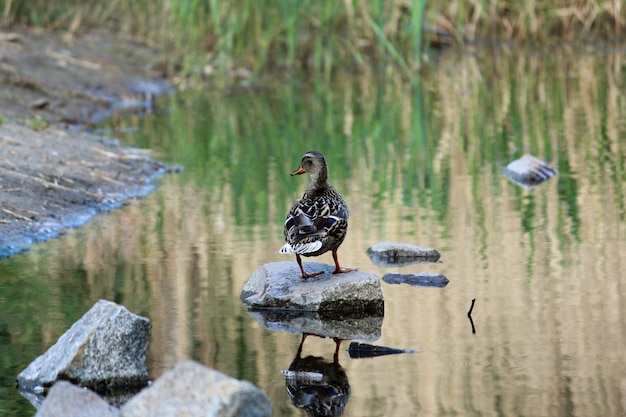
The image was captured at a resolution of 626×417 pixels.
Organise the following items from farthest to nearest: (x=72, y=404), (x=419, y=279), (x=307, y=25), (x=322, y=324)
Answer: (x=307, y=25) → (x=419, y=279) → (x=322, y=324) → (x=72, y=404)

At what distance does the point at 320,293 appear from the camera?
555 cm

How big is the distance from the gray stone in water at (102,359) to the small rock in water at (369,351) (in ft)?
2.91

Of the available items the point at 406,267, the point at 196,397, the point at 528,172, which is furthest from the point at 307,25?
the point at 196,397

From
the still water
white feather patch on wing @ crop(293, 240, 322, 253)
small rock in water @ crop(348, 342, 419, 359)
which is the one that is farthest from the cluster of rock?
white feather patch on wing @ crop(293, 240, 322, 253)

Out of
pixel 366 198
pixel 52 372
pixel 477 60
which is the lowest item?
pixel 52 372

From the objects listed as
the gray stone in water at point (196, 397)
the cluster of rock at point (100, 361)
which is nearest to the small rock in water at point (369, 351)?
the cluster of rock at point (100, 361)

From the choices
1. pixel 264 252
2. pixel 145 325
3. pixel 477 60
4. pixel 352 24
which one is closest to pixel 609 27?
pixel 477 60

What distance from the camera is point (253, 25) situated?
1600 cm

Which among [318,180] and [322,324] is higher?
[318,180]

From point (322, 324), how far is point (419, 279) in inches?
33.9

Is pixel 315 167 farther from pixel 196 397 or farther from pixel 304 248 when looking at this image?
pixel 196 397

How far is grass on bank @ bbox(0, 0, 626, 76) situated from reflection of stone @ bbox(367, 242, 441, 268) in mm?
8125

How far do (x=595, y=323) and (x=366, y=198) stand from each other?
10.7 ft

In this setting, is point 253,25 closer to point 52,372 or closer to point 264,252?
point 264,252
